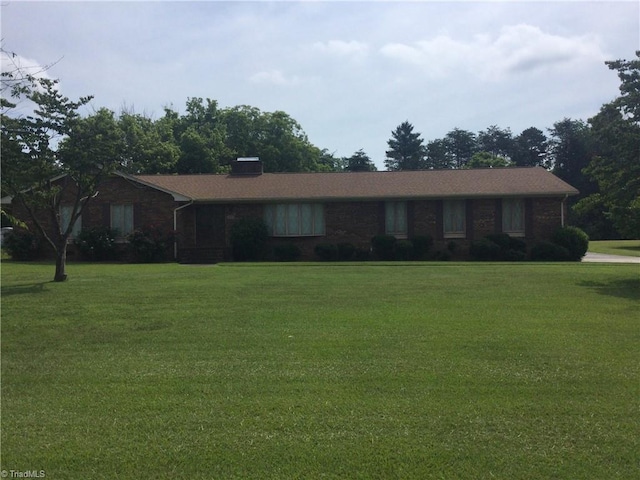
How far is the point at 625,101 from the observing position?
1533 cm

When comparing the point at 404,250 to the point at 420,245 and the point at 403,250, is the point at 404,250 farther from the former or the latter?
the point at 420,245

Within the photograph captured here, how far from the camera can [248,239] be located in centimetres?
2520

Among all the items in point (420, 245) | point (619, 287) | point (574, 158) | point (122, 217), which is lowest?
point (619, 287)

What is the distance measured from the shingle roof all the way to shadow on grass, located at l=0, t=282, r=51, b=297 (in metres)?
12.0

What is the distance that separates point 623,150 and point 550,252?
9396 mm

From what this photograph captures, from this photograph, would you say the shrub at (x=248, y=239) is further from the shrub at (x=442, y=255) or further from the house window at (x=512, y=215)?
the house window at (x=512, y=215)

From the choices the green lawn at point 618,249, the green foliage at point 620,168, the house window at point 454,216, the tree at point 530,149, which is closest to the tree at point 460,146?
the tree at point 530,149

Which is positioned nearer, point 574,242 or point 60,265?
point 60,265

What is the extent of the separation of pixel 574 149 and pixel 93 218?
61815 millimetres

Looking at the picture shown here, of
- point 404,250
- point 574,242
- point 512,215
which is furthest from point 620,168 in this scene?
point 404,250

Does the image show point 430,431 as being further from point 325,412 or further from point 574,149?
point 574,149

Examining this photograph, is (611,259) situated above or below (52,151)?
below

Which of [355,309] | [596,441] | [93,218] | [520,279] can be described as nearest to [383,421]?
[596,441]

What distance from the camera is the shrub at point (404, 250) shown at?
2492 cm
